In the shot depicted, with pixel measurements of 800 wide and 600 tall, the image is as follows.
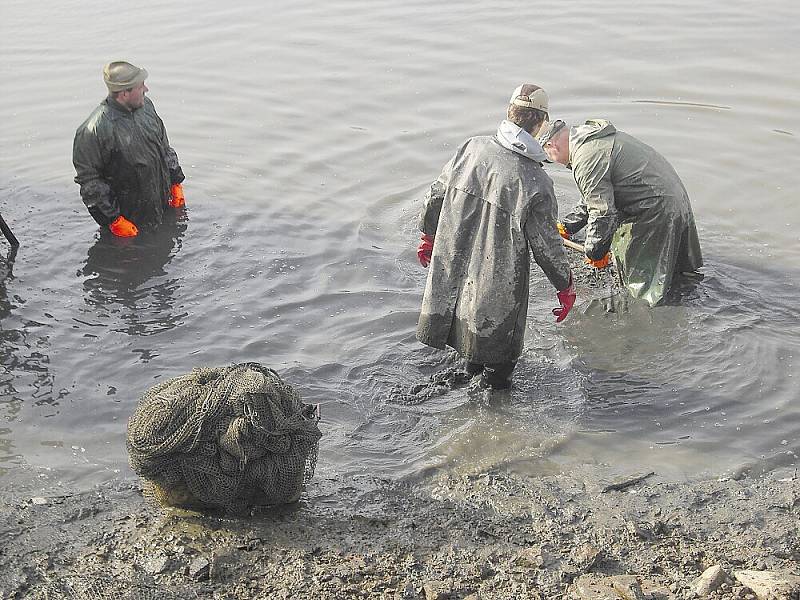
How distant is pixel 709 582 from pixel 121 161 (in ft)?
20.7

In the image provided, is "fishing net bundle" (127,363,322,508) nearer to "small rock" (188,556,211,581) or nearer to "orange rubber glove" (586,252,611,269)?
"small rock" (188,556,211,581)

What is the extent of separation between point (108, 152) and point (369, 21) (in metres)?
7.93

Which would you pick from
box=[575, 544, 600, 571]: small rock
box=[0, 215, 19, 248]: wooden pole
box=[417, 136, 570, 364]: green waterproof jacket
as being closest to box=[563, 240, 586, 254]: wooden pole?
box=[417, 136, 570, 364]: green waterproof jacket

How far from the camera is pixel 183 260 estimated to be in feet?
28.9

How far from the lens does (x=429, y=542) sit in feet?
16.1

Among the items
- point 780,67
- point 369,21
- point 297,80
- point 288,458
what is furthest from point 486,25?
point 288,458

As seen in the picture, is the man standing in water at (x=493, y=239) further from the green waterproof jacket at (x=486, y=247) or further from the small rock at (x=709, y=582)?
the small rock at (x=709, y=582)

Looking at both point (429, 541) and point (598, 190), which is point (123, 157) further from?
point (429, 541)

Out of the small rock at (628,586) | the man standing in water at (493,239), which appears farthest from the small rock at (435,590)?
the man standing in water at (493,239)

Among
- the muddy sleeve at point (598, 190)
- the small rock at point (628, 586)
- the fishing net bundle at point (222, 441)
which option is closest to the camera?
the small rock at point (628, 586)

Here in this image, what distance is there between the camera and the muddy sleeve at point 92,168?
27.3ft

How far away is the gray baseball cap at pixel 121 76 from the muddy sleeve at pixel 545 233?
13.7ft

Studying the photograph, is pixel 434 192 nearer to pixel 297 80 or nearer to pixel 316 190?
pixel 316 190

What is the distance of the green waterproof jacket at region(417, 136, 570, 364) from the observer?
5785mm
